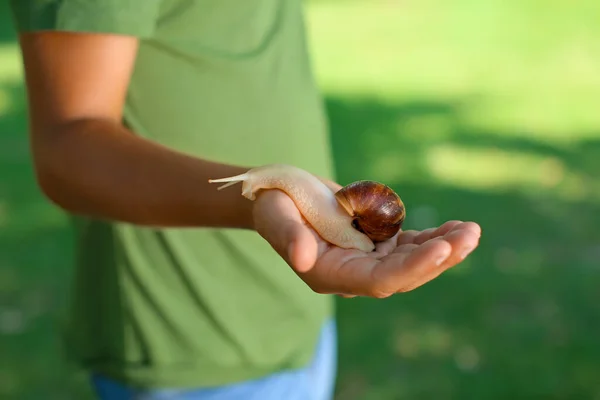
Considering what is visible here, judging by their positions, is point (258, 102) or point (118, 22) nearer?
point (118, 22)

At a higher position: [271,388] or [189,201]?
[189,201]

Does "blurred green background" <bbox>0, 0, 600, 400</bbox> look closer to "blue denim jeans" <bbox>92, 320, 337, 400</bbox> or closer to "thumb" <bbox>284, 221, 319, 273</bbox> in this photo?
"blue denim jeans" <bbox>92, 320, 337, 400</bbox>

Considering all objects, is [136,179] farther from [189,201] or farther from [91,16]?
[91,16]

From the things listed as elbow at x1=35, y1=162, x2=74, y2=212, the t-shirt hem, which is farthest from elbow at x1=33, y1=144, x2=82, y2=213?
the t-shirt hem

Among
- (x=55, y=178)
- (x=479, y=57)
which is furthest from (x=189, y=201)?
(x=479, y=57)

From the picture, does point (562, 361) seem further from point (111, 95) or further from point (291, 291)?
point (111, 95)

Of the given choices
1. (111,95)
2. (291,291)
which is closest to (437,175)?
(291,291)
